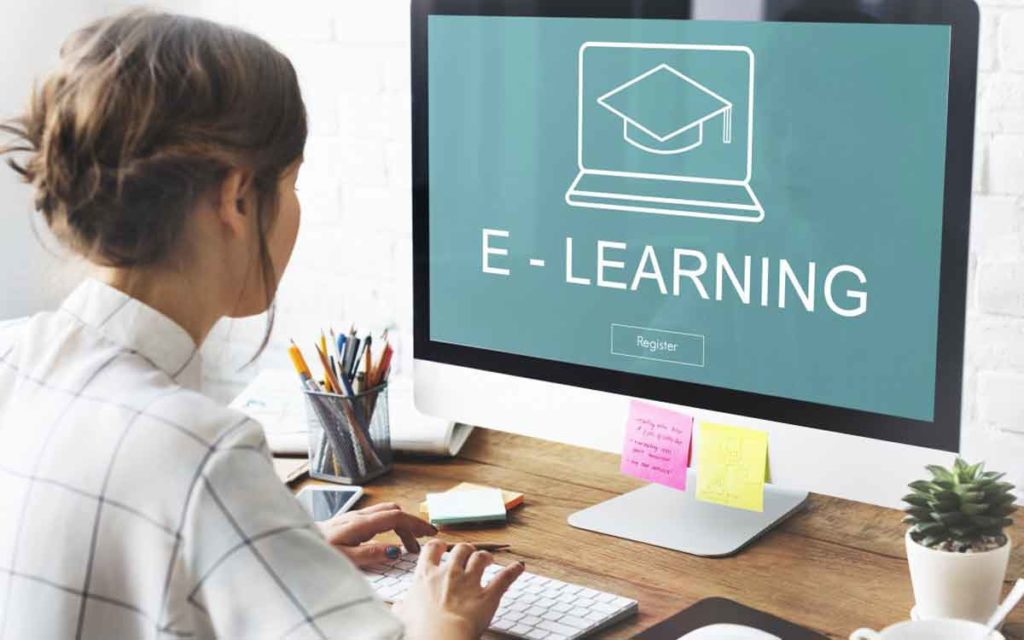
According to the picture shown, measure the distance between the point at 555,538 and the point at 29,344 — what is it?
0.61m

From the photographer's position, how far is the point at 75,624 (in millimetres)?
938

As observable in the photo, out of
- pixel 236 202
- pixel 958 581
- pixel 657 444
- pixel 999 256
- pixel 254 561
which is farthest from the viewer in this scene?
pixel 999 256

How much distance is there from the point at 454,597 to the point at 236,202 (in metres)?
0.40

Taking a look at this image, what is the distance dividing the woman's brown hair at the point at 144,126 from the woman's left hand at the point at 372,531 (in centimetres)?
44

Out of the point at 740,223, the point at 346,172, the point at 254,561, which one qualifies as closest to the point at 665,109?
the point at 740,223

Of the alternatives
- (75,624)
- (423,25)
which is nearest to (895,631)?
(75,624)

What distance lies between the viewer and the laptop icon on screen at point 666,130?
4.23ft

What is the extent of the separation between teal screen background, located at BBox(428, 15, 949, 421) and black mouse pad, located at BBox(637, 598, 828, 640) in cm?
22

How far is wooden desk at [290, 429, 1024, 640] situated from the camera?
1.23 m

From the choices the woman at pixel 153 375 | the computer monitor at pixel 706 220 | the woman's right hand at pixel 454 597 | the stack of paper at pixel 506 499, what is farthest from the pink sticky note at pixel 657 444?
the woman at pixel 153 375

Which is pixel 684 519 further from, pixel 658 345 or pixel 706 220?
pixel 706 220

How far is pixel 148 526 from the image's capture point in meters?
0.90

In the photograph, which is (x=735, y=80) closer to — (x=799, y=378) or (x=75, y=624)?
(x=799, y=378)

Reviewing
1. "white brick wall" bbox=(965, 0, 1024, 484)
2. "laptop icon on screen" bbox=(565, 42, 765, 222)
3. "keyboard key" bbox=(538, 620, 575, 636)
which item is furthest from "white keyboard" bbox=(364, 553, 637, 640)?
"white brick wall" bbox=(965, 0, 1024, 484)
